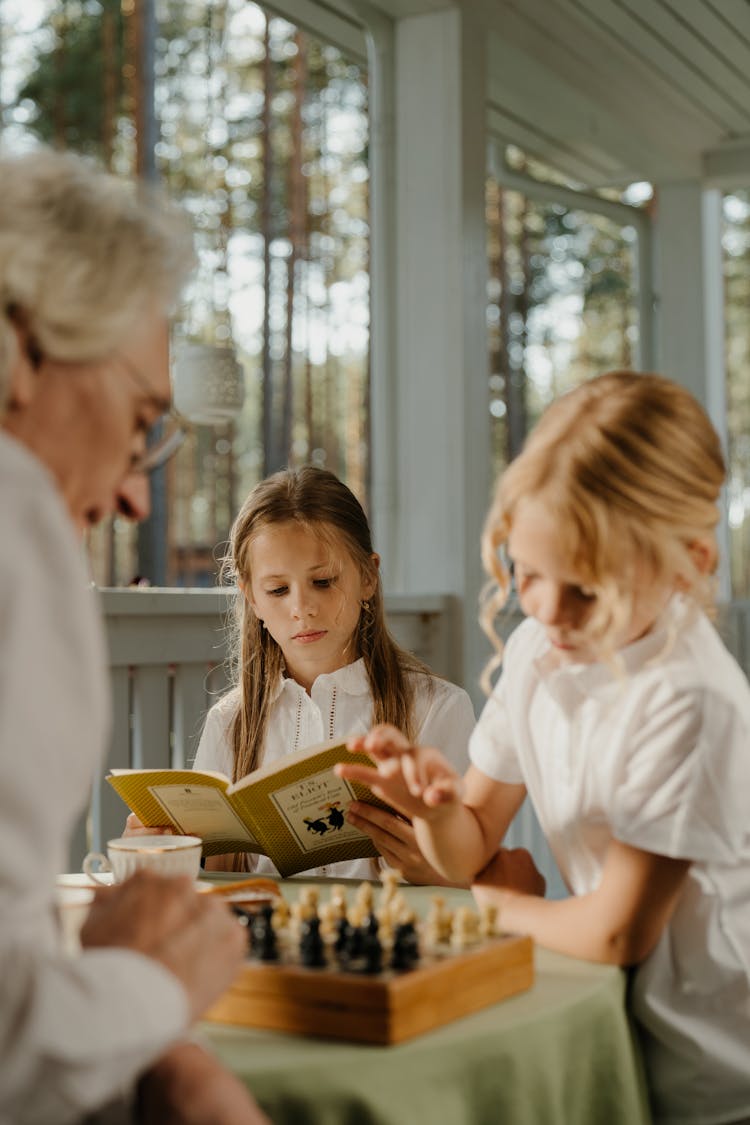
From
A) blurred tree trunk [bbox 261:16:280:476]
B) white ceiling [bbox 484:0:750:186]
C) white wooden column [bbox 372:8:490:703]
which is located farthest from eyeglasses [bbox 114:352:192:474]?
blurred tree trunk [bbox 261:16:280:476]

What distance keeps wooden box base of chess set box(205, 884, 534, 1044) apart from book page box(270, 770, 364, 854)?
44cm

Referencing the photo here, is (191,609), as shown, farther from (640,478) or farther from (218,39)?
(218,39)

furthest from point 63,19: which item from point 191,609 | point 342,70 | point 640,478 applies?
point 640,478

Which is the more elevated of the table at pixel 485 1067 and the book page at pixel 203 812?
the book page at pixel 203 812

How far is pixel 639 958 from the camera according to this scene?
1214mm

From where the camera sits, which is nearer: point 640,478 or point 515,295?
point 640,478

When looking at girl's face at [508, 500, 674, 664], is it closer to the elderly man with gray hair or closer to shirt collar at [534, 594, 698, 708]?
shirt collar at [534, 594, 698, 708]

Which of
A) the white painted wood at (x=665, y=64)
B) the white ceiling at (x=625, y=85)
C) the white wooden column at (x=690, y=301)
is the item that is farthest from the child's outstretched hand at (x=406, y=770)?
the white wooden column at (x=690, y=301)

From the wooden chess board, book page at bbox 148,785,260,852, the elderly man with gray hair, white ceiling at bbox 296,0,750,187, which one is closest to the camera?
the elderly man with gray hair

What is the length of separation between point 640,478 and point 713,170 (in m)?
4.30

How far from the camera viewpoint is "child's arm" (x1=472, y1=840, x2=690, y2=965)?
1180 millimetres

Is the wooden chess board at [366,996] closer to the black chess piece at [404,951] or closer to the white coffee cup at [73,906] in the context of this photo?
the black chess piece at [404,951]

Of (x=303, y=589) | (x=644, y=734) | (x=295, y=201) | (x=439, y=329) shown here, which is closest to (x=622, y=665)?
(x=644, y=734)

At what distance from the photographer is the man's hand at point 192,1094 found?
2.81 feet
